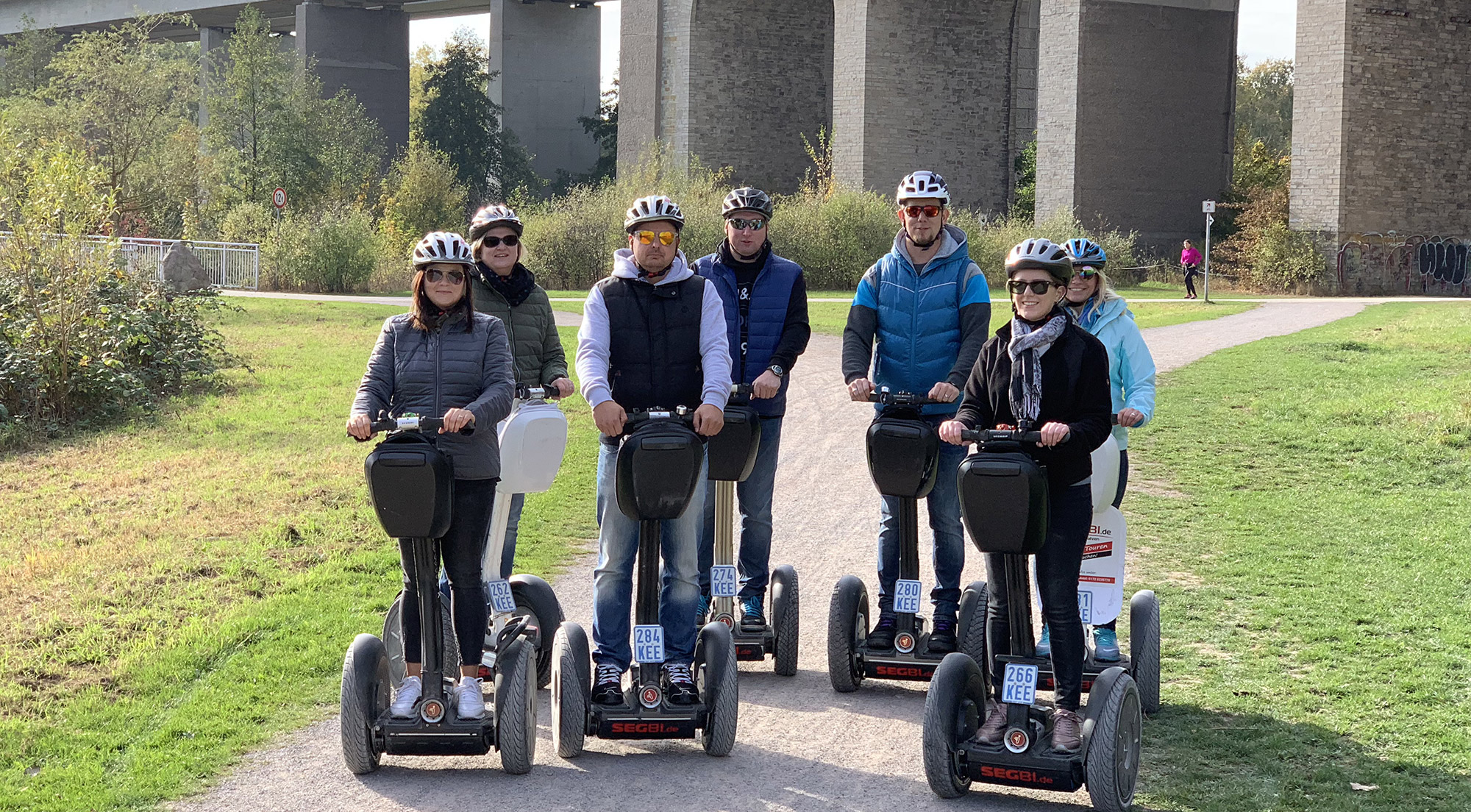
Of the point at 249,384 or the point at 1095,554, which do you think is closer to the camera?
the point at 1095,554

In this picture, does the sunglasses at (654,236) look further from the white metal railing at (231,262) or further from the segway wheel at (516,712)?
the white metal railing at (231,262)

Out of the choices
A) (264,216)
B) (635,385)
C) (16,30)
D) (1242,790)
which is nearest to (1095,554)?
(1242,790)

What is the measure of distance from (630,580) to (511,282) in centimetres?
146

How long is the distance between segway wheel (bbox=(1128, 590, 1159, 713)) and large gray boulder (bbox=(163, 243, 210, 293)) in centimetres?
1472

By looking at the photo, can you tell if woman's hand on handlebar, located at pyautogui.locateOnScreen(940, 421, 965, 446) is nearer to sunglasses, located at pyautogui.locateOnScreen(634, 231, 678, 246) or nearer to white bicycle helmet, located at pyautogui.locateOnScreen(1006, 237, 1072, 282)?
white bicycle helmet, located at pyautogui.locateOnScreen(1006, 237, 1072, 282)

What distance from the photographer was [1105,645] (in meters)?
5.77

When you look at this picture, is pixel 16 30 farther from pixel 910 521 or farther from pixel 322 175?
pixel 910 521

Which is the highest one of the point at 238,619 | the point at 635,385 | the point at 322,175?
the point at 322,175

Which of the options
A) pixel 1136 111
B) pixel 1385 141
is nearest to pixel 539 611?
pixel 1385 141

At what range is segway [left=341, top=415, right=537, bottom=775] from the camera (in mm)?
4727

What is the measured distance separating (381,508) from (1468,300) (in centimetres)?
3283

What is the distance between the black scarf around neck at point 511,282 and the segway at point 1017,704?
7.51 feet

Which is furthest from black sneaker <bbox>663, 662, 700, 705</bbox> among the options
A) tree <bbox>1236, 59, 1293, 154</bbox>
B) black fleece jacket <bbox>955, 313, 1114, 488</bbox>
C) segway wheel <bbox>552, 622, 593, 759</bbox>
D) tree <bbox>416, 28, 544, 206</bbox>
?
tree <bbox>1236, 59, 1293, 154</bbox>

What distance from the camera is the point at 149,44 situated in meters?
54.8
